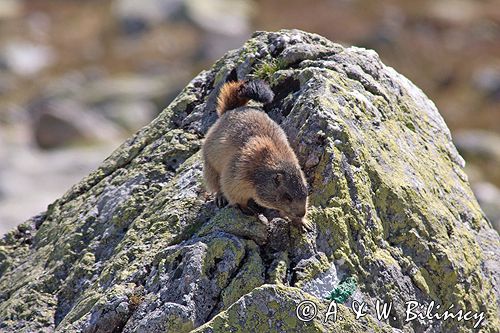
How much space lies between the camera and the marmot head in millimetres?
7887

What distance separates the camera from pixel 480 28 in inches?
1914

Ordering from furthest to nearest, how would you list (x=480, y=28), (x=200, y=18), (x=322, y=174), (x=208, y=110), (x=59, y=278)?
(x=200, y=18) < (x=480, y=28) < (x=208, y=110) < (x=59, y=278) < (x=322, y=174)

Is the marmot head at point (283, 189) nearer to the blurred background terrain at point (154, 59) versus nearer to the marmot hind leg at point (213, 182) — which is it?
the marmot hind leg at point (213, 182)

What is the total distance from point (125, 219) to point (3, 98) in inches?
1483

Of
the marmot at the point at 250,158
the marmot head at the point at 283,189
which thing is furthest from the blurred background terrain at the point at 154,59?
the marmot head at the point at 283,189

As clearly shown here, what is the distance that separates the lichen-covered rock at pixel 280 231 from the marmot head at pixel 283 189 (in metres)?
0.15

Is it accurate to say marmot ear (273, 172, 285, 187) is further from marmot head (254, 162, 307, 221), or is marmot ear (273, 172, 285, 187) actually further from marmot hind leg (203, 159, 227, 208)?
marmot hind leg (203, 159, 227, 208)

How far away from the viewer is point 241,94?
8.95 meters

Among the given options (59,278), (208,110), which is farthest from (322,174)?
(59,278)

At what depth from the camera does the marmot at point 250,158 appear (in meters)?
8.35

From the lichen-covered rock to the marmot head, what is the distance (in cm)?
15

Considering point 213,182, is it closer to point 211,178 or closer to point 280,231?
point 211,178

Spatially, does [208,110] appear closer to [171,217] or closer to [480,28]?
[171,217]

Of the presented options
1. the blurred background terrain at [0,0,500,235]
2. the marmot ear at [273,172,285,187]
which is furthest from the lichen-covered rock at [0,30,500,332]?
the blurred background terrain at [0,0,500,235]
